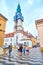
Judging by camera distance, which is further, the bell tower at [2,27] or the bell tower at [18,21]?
the bell tower at [18,21]

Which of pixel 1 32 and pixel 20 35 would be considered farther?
pixel 20 35

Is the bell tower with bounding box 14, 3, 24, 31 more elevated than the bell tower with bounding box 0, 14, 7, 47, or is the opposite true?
the bell tower with bounding box 14, 3, 24, 31

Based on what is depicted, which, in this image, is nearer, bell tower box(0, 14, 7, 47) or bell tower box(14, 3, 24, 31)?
bell tower box(0, 14, 7, 47)

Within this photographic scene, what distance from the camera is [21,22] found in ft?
277

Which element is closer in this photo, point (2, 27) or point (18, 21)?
point (2, 27)

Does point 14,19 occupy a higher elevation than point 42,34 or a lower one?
higher

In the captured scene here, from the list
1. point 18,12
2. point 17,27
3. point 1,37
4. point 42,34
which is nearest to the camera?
point 1,37

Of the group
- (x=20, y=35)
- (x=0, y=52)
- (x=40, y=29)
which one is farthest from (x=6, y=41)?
(x=0, y=52)

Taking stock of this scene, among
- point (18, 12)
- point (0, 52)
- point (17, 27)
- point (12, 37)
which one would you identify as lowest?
point (0, 52)

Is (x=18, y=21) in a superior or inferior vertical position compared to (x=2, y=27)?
superior

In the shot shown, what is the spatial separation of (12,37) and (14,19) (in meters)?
19.7

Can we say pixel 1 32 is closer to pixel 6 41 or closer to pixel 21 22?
pixel 6 41

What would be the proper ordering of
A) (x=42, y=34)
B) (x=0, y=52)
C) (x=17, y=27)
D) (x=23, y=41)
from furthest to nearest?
1. (x=17, y=27)
2. (x=23, y=41)
3. (x=42, y=34)
4. (x=0, y=52)

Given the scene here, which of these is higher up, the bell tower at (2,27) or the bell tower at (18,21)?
the bell tower at (18,21)
